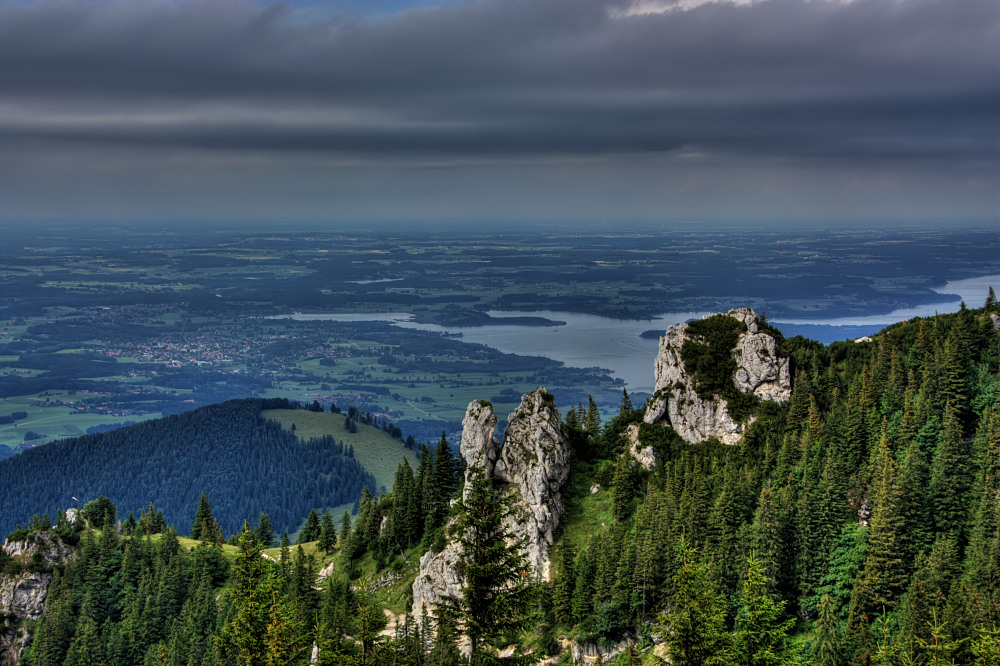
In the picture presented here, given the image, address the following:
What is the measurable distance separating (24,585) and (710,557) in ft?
313

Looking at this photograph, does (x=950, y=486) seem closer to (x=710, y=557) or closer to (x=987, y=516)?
(x=987, y=516)

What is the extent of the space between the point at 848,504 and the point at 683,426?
73.0 feet

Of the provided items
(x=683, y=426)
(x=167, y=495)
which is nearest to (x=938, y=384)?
(x=683, y=426)

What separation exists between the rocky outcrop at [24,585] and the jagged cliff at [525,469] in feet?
214

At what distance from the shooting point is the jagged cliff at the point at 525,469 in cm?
6331

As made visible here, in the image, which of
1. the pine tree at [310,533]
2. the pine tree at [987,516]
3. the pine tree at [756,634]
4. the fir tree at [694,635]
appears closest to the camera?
the pine tree at [756,634]

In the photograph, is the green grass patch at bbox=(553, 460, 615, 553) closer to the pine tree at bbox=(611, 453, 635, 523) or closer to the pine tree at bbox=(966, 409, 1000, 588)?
the pine tree at bbox=(611, 453, 635, 523)

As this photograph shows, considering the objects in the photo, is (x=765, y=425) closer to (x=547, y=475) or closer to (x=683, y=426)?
(x=683, y=426)

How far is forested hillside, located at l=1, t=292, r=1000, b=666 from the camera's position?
29297 millimetres

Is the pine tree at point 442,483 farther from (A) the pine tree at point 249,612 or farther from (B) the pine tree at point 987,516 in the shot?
(B) the pine tree at point 987,516

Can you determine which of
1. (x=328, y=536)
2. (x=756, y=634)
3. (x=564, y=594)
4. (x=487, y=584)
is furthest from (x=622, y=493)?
(x=328, y=536)

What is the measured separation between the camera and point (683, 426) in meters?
72.2

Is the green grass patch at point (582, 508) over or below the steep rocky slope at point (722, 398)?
below

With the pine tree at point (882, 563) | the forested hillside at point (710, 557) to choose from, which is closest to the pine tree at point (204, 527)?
the forested hillside at point (710, 557)
